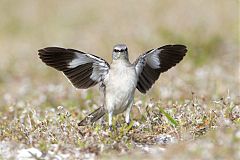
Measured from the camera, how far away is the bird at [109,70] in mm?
7176

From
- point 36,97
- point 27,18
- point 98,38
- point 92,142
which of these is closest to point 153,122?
point 92,142

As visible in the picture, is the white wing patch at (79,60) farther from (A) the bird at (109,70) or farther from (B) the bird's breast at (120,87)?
(B) the bird's breast at (120,87)

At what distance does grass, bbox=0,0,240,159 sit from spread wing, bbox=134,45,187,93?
0.23 metres

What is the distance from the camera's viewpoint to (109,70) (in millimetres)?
7309

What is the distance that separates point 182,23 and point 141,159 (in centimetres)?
967

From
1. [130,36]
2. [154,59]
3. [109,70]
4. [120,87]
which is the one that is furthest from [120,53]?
[130,36]

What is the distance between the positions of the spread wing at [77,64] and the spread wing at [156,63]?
1.64ft

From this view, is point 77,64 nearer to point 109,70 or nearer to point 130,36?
point 109,70

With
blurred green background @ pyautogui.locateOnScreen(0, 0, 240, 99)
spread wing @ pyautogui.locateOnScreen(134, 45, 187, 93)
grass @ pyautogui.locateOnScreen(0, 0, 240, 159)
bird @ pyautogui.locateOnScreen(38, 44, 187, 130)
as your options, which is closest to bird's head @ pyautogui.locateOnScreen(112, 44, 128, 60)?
bird @ pyautogui.locateOnScreen(38, 44, 187, 130)

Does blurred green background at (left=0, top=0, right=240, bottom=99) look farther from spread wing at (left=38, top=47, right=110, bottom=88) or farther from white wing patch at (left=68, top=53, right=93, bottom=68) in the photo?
white wing patch at (left=68, top=53, right=93, bottom=68)

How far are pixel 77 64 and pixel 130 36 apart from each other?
7.44 m

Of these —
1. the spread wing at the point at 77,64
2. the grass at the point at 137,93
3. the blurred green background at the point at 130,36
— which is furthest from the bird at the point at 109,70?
the blurred green background at the point at 130,36

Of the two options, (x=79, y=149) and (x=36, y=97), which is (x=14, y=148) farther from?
(x=36, y=97)

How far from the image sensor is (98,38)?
49.0ft
